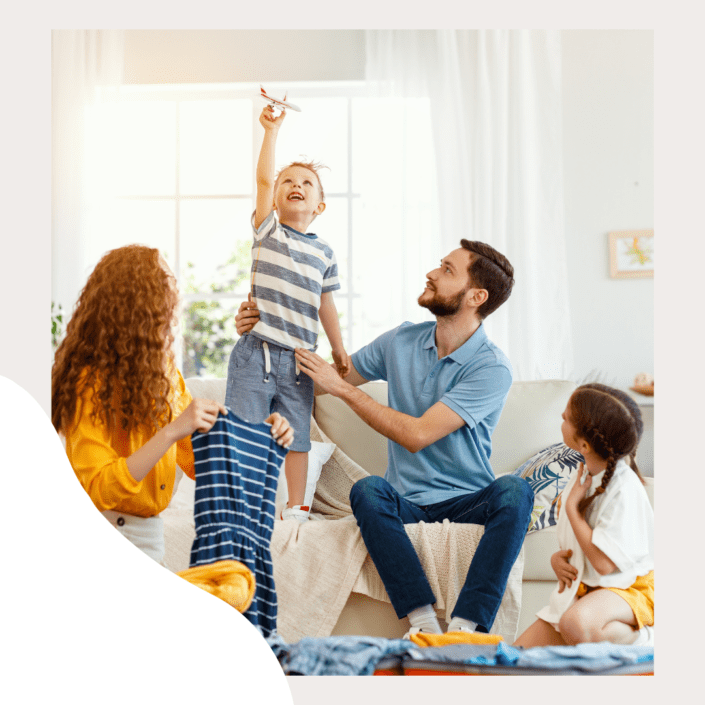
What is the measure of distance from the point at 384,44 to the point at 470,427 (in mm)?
1162

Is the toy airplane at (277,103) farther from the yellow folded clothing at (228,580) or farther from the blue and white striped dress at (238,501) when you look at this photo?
the yellow folded clothing at (228,580)

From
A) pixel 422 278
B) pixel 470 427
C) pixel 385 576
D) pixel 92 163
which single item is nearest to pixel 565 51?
pixel 422 278

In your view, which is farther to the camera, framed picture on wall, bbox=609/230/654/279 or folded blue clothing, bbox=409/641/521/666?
framed picture on wall, bbox=609/230/654/279

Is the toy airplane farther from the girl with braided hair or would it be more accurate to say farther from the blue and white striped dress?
the girl with braided hair

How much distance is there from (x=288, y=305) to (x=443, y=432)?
59 cm

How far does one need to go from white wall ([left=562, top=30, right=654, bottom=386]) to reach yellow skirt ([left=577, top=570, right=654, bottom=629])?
1.91ft

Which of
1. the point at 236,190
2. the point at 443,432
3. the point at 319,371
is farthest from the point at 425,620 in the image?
the point at 236,190

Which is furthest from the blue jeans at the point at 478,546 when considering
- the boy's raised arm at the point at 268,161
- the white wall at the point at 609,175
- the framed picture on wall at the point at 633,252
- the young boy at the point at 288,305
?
the boy's raised arm at the point at 268,161

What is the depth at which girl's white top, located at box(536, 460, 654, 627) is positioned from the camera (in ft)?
7.47

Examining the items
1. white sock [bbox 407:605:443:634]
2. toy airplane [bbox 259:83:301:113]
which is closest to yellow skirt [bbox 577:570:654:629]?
white sock [bbox 407:605:443:634]

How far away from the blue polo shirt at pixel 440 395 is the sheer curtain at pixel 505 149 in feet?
0.35

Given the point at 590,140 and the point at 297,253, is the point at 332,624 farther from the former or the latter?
the point at 590,140

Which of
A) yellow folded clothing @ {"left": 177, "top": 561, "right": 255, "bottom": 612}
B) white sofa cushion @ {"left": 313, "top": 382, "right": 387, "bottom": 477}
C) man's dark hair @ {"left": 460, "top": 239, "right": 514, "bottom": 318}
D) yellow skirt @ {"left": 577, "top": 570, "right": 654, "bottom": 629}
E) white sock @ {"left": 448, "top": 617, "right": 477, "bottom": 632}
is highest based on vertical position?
man's dark hair @ {"left": 460, "top": 239, "right": 514, "bottom": 318}

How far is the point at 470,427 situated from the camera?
7.52ft
